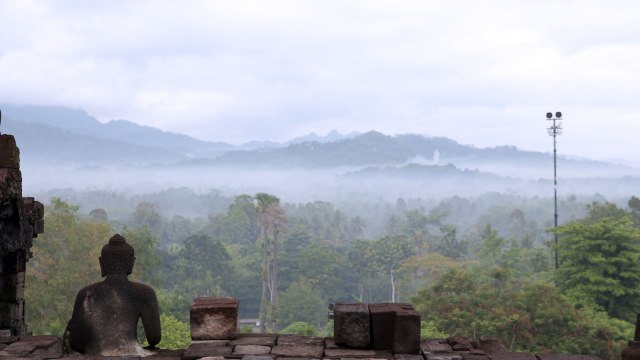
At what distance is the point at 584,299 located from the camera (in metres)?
34.8

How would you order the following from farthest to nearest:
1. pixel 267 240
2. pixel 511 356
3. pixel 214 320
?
pixel 267 240 < pixel 214 320 < pixel 511 356

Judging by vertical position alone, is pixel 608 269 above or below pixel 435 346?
below

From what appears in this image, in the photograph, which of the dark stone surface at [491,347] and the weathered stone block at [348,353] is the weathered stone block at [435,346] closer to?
the dark stone surface at [491,347]

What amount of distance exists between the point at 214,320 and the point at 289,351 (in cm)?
102

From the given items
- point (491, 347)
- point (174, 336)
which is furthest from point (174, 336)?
point (491, 347)

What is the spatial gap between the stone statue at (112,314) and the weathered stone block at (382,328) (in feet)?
8.29

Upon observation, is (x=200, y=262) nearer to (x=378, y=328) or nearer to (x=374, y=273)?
(x=374, y=273)

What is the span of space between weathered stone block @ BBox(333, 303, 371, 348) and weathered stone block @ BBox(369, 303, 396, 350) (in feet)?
0.21

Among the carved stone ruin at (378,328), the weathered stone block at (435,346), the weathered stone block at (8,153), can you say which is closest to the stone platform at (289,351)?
the weathered stone block at (435,346)

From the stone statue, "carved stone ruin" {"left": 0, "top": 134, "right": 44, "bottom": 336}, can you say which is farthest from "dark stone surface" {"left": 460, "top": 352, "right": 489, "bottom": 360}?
"carved stone ruin" {"left": 0, "top": 134, "right": 44, "bottom": 336}

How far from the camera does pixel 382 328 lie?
25.6 ft

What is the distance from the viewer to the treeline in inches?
1203

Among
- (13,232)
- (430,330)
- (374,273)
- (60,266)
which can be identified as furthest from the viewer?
(374,273)

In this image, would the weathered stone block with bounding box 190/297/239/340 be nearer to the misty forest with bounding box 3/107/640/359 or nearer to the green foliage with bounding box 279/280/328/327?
the misty forest with bounding box 3/107/640/359
